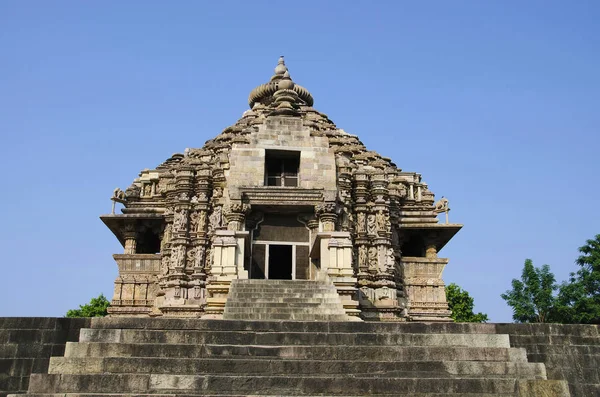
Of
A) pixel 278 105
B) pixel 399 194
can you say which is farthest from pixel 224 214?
pixel 399 194

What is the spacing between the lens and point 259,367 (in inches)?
405

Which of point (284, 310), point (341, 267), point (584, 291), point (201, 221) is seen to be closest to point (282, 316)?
point (284, 310)

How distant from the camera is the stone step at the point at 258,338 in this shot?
36.6 feet

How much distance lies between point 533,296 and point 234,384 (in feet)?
118

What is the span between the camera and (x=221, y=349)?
1084 centimetres

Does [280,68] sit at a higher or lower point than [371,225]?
higher

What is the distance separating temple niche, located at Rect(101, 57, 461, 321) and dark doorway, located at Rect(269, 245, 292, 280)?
4cm

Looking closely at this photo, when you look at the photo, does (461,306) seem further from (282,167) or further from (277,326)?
(277,326)

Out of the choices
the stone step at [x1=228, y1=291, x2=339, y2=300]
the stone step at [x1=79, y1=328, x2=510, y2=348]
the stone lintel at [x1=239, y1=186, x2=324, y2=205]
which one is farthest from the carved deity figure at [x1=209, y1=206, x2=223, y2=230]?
the stone step at [x1=79, y1=328, x2=510, y2=348]

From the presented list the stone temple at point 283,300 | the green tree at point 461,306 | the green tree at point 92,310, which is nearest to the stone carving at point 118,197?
the stone temple at point 283,300

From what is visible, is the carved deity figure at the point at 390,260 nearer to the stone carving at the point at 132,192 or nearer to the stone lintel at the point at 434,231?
the stone lintel at the point at 434,231

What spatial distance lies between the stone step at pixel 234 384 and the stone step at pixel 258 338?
4.51 feet

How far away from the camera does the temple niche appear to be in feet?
64.6

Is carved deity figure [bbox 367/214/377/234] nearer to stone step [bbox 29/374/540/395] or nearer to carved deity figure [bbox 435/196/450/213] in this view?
carved deity figure [bbox 435/196/450/213]
